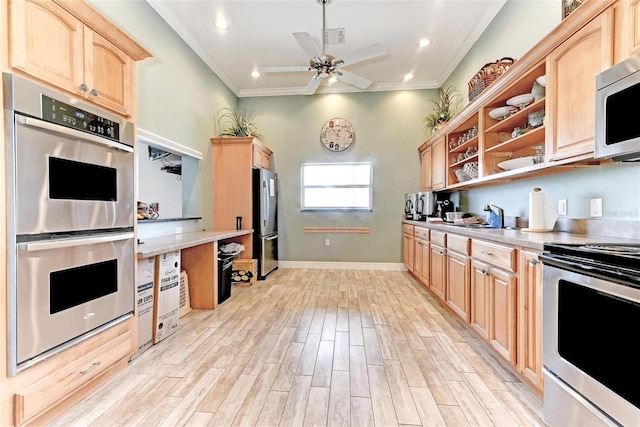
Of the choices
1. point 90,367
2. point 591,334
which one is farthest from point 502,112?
point 90,367

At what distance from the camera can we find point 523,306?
171cm

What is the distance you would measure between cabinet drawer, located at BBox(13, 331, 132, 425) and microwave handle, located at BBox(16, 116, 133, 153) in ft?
4.04

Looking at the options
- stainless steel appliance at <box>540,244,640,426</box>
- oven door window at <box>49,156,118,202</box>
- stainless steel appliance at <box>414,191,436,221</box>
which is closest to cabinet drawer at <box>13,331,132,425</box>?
oven door window at <box>49,156,118,202</box>

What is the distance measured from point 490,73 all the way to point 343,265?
12.0 feet

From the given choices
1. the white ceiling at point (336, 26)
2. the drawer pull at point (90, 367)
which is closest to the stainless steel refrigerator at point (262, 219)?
the white ceiling at point (336, 26)

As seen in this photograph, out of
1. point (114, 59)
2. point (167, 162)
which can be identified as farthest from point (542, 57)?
point (167, 162)

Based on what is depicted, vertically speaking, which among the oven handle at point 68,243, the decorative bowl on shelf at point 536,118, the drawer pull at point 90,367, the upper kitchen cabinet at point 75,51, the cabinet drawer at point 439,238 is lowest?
the drawer pull at point 90,367

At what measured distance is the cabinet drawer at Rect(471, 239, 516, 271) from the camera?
1820 millimetres

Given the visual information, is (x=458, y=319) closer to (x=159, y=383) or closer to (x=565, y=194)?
(x=565, y=194)

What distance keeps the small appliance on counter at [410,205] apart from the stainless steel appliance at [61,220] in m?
3.96

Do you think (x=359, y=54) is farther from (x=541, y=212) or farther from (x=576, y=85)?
(x=541, y=212)

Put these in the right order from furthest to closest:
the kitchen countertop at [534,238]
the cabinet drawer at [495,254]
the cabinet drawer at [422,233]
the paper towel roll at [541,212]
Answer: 1. the cabinet drawer at [422,233]
2. the paper towel roll at [541,212]
3. the cabinet drawer at [495,254]
4. the kitchen countertop at [534,238]

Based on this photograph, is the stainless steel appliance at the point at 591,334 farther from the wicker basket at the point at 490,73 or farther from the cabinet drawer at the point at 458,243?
the wicker basket at the point at 490,73

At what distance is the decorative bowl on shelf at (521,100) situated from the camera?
2.36m
